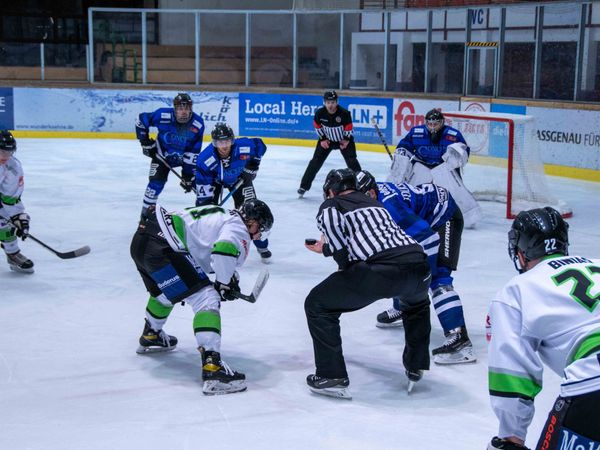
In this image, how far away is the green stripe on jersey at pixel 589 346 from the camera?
1.80 metres

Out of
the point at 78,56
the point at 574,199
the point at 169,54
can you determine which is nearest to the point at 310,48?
the point at 169,54

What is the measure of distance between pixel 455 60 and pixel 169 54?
4970mm

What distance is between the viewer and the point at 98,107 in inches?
549

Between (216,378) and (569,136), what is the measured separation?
774 centimetres

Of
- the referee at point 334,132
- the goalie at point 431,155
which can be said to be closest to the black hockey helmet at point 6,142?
the goalie at point 431,155

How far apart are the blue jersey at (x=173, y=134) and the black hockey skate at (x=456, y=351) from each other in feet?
12.8

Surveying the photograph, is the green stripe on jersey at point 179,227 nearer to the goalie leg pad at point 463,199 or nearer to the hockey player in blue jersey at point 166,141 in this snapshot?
the hockey player in blue jersey at point 166,141

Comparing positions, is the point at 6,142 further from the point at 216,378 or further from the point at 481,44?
the point at 481,44

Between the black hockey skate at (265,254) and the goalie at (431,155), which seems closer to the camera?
the black hockey skate at (265,254)

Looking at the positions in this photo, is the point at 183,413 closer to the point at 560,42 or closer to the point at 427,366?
the point at 427,366

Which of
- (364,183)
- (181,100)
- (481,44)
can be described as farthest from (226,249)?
(481,44)

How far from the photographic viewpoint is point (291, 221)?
7980 millimetres

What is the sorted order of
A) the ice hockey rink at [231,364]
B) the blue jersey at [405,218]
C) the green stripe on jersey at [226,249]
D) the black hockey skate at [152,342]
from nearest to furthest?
1. the ice hockey rink at [231,364]
2. the green stripe on jersey at [226,249]
3. the blue jersey at [405,218]
4. the black hockey skate at [152,342]

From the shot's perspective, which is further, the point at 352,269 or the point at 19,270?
the point at 19,270
